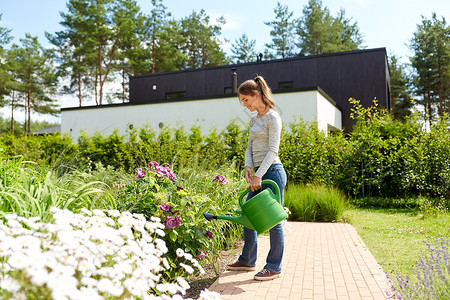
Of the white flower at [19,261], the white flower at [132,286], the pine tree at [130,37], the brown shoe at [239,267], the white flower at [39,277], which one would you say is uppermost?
the pine tree at [130,37]

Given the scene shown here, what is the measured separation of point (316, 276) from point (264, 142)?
3.98ft

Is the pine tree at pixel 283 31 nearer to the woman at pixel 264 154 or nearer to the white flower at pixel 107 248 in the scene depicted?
the woman at pixel 264 154

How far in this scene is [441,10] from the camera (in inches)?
1152

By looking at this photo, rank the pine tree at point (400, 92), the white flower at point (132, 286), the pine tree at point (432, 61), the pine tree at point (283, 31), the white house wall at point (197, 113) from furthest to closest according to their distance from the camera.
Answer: the pine tree at point (400, 92) < the pine tree at point (283, 31) < the pine tree at point (432, 61) < the white house wall at point (197, 113) < the white flower at point (132, 286)

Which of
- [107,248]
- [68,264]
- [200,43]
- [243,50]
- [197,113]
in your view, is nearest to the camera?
[68,264]

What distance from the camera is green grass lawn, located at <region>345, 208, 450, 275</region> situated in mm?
3717

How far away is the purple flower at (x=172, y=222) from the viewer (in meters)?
2.77

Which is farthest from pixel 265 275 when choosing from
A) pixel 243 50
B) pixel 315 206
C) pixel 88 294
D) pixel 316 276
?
pixel 243 50

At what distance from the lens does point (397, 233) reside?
506cm

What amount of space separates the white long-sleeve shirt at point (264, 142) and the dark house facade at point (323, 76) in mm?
Answer: 12028

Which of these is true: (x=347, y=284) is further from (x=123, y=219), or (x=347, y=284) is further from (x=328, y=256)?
(x=123, y=219)

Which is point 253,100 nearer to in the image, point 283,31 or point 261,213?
point 261,213

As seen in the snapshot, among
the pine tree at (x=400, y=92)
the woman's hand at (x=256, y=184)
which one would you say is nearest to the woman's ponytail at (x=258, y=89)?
the woman's hand at (x=256, y=184)

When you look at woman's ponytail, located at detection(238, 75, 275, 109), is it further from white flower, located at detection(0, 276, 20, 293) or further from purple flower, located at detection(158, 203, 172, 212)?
white flower, located at detection(0, 276, 20, 293)
